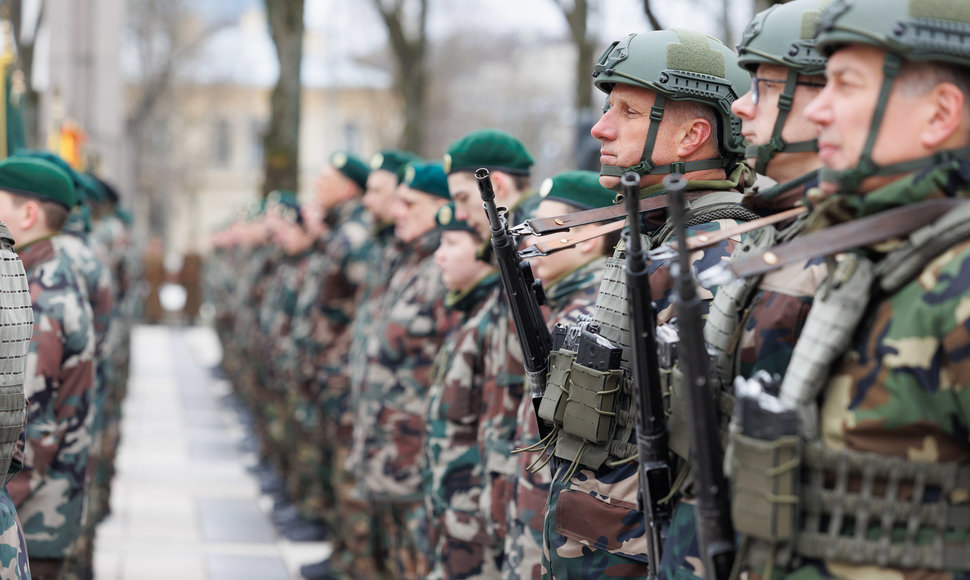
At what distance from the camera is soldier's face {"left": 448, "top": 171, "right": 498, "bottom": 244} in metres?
5.39

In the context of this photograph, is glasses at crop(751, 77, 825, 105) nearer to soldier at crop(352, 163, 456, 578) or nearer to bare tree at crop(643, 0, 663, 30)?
soldier at crop(352, 163, 456, 578)

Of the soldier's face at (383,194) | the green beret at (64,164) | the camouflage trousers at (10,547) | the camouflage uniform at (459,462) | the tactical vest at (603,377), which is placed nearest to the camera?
the tactical vest at (603,377)

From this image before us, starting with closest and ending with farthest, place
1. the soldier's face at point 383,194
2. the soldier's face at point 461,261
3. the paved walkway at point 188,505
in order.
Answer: the soldier's face at point 461,261 < the soldier's face at point 383,194 < the paved walkway at point 188,505

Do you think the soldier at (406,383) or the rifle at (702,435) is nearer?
the rifle at (702,435)

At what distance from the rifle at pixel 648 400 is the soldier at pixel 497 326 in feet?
4.28

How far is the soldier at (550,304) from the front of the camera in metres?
4.03

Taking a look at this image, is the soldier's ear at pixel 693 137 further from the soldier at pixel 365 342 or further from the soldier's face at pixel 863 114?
the soldier at pixel 365 342

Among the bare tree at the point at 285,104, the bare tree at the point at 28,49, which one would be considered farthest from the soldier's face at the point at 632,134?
the bare tree at the point at 28,49

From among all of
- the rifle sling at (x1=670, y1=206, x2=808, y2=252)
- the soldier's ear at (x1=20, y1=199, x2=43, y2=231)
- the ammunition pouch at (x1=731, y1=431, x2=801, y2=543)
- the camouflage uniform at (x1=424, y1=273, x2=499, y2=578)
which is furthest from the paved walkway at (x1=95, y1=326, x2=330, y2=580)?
the ammunition pouch at (x1=731, y1=431, x2=801, y2=543)

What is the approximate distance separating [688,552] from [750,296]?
571 millimetres

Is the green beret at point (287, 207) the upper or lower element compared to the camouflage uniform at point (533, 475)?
lower

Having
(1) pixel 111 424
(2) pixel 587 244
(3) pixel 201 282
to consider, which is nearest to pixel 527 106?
(3) pixel 201 282

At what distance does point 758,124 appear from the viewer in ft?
9.77

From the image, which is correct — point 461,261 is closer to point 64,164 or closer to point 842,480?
point 64,164
